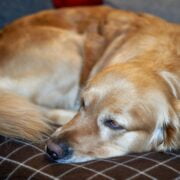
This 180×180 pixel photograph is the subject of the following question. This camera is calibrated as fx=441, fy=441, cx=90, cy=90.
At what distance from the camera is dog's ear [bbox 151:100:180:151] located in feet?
6.50

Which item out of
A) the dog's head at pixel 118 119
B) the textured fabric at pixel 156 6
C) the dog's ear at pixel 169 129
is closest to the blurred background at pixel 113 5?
the textured fabric at pixel 156 6

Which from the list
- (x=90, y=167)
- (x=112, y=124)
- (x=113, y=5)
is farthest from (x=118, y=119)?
(x=113, y=5)

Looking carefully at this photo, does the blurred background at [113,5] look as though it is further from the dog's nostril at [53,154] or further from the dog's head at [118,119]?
the dog's nostril at [53,154]

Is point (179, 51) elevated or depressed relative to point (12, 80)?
elevated

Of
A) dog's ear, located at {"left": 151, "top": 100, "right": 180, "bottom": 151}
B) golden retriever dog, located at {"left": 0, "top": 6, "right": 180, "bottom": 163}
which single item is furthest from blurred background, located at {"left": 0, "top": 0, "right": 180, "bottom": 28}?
dog's ear, located at {"left": 151, "top": 100, "right": 180, "bottom": 151}

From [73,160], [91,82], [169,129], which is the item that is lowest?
[73,160]

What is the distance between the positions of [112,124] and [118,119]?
40 mm

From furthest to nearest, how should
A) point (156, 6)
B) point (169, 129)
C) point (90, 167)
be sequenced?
point (156, 6), point (169, 129), point (90, 167)

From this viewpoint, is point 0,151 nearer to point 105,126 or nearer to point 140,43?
point 105,126

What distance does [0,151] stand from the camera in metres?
2.08

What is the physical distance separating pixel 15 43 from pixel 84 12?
49 centimetres

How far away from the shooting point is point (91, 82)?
204cm

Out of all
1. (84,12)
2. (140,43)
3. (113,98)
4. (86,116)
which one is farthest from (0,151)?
(84,12)

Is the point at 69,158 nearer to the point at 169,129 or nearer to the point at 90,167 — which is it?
the point at 90,167
